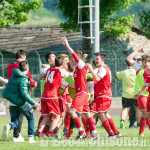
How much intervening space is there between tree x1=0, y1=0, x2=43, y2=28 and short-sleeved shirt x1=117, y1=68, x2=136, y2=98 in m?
12.6

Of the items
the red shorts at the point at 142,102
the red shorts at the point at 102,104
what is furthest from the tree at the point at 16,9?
the red shorts at the point at 102,104

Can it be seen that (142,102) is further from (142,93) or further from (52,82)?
(52,82)

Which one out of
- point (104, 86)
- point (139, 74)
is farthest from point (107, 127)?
point (139, 74)

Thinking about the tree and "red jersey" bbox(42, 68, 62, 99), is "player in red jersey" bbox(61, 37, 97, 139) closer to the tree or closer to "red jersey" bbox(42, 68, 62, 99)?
"red jersey" bbox(42, 68, 62, 99)

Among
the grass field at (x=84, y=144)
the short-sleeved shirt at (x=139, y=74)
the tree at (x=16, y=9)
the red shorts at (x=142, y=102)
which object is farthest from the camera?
the tree at (x=16, y=9)

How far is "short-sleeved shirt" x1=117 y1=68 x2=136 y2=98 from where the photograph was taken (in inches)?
560

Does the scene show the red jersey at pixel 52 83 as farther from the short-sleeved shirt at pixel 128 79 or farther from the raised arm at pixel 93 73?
the short-sleeved shirt at pixel 128 79

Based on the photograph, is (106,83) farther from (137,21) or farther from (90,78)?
(137,21)

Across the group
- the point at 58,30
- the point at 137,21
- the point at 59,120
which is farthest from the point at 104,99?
the point at 58,30

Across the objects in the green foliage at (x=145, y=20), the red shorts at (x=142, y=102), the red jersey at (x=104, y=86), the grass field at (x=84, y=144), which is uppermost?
the green foliage at (x=145, y=20)

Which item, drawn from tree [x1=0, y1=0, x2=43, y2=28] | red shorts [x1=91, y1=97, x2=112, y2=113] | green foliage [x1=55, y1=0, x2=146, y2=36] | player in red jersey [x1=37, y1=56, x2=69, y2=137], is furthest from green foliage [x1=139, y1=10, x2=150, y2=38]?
player in red jersey [x1=37, y1=56, x2=69, y2=137]

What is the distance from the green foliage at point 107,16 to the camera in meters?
28.5

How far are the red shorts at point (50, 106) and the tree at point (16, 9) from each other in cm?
1579

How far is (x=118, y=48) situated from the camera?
32.7 m
